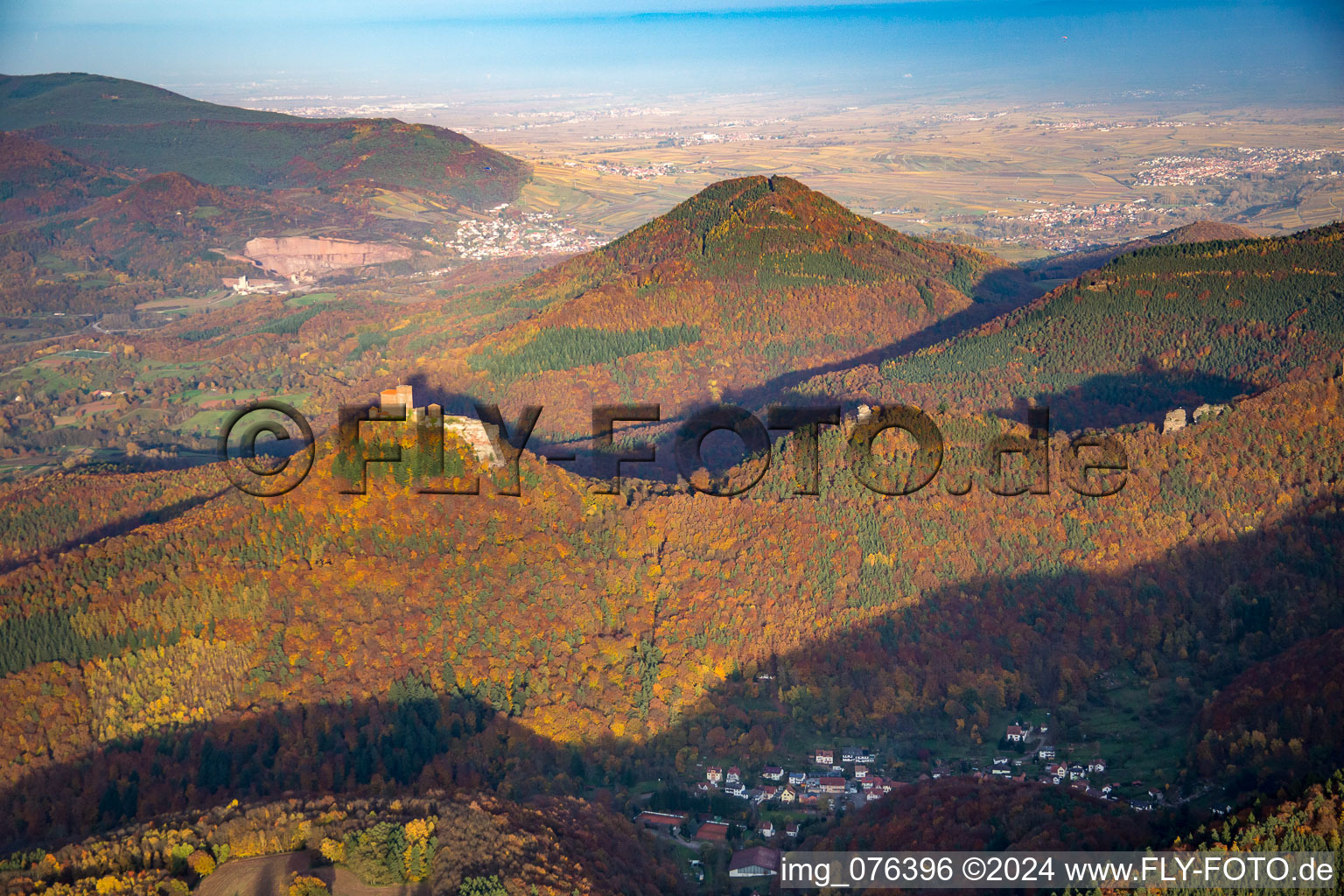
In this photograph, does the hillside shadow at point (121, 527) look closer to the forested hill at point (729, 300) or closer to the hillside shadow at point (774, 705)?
the hillside shadow at point (774, 705)

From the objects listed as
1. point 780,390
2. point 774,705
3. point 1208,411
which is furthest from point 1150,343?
point 774,705

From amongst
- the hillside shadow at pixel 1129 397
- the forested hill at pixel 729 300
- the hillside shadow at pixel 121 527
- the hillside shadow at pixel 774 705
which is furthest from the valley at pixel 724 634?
the forested hill at pixel 729 300

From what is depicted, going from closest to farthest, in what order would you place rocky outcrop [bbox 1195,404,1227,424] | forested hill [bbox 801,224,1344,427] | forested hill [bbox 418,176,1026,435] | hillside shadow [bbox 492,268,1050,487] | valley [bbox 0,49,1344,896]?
valley [bbox 0,49,1344,896], rocky outcrop [bbox 1195,404,1227,424], forested hill [bbox 801,224,1344,427], hillside shadow [bbox 492,268,1050,487], forested hill [bbox 418,176,1026,435]

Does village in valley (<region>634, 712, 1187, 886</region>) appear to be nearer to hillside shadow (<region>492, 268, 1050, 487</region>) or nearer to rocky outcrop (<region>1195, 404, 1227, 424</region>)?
hillside shadow (<region>492, 268, 1050, 487</region>)

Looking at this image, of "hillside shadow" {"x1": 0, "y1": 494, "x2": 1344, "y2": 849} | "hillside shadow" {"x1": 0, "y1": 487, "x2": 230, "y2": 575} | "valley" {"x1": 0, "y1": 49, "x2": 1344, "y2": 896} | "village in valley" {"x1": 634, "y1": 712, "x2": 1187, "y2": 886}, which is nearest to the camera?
"valley" {"x1": 0, "y1": 49, "x2": 1344, "y2": 896}

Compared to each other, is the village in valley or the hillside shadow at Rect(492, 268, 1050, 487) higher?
the hillside shadow at Rect(492, 268, 1050, 487)

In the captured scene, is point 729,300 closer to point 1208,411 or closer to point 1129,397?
point 1129,397

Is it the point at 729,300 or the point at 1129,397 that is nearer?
the point at 1129,397

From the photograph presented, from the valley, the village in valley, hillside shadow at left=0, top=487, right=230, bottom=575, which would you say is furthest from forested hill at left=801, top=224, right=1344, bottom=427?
hillside shadow at left=0, top=487, right=230, bottom=575
